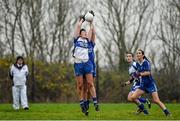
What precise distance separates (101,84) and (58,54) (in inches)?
381

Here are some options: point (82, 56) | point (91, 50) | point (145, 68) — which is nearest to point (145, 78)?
point (145, 68)

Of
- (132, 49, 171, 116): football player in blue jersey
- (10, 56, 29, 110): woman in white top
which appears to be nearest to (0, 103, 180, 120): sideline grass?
(132, 49, 171, 116): football player in blue jersey

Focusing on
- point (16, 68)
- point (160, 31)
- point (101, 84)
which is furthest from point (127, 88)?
point (16, 68)

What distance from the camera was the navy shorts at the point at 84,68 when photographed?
41.2 feet

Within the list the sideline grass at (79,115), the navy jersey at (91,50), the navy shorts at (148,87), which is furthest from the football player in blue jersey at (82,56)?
the navy shorts at (148,87)

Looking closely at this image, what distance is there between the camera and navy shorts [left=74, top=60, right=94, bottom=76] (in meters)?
12.6

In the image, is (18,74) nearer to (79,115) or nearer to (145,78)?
(79,115)

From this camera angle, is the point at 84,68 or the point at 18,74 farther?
the point at 18,74

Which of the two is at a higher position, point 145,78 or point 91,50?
point 91,50

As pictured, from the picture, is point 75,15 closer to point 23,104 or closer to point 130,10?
point 130,10

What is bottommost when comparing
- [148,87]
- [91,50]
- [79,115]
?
[79,115]

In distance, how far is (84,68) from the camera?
1259 cm

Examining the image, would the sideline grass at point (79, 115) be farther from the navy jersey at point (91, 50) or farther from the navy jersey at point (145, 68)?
the navy jersey at point (91, 50)

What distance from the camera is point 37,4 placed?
37688mm
